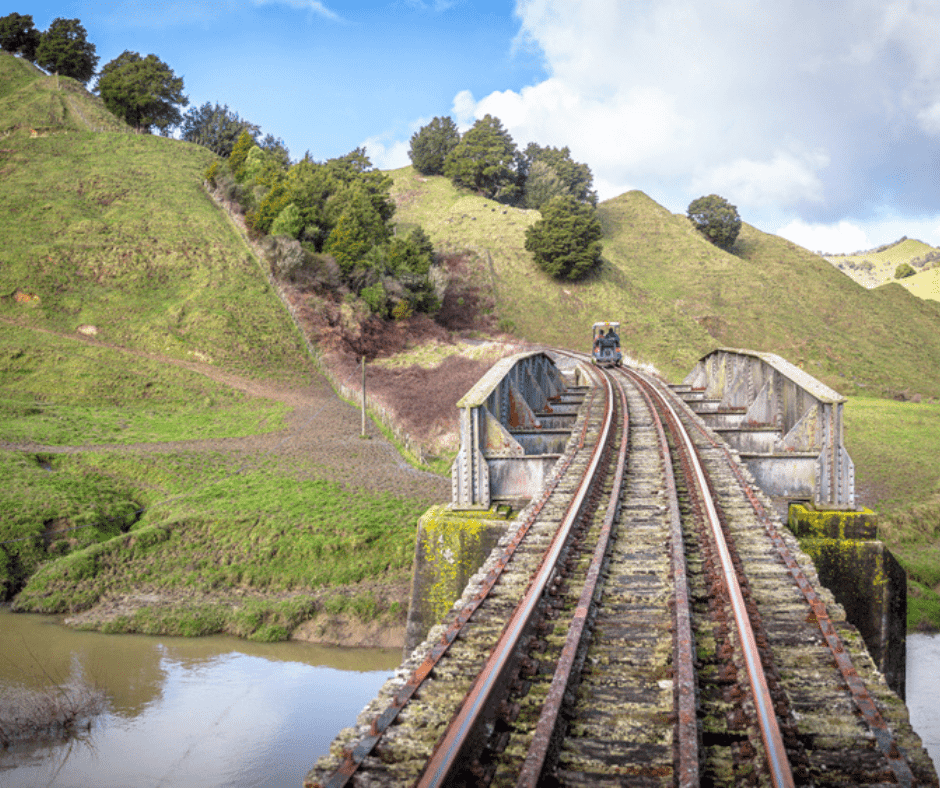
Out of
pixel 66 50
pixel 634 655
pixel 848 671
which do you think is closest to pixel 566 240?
pixel 634 655

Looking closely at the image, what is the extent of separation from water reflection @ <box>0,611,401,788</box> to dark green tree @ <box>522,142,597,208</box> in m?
76.4

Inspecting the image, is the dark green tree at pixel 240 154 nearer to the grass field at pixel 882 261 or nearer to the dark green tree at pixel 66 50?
the dark green tree at pixel 66 50

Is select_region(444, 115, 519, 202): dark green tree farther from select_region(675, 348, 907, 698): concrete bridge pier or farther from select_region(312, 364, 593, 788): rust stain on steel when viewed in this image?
select_region(312, 364, 593, 788): rust stain on steel

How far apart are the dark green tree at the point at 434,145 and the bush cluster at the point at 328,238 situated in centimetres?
4678

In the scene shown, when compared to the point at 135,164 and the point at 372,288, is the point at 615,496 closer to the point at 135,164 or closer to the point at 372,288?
the point at 372,288

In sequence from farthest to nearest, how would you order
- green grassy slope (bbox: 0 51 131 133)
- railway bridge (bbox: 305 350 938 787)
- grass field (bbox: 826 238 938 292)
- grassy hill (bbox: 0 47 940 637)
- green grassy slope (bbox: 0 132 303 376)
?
grass field (bbox: 826 238 938 292)
green grassy slope (bbox: 0 51 131 133)
green grassy slope (bbox: 0 132 303 376)
grassy hill (bbox: 0 47 940 637)
railway bridge (bbox: 305 350 938 787)

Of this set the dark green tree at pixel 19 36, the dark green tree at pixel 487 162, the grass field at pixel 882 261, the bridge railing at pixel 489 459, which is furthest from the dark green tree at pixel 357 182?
the grass field at pixel 882 261

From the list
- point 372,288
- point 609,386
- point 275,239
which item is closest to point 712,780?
point 609,386

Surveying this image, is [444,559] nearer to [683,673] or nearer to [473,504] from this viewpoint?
[473,504]

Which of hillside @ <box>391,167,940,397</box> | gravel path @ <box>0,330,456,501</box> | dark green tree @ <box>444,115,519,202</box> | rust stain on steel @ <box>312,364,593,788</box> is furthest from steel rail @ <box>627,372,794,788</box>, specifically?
dark green tree @ <box>444,115,519,202</box>

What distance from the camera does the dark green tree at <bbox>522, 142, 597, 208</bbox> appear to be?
85000 millimetres

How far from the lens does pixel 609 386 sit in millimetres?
22141

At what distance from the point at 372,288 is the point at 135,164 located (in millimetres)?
30585

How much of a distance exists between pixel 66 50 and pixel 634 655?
107085 mm
